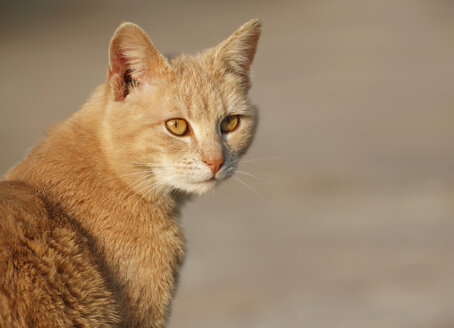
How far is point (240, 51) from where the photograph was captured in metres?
4.58

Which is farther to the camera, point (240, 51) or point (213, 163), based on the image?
point (240, 51)

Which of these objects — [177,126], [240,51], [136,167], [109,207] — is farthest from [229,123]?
[109,207]

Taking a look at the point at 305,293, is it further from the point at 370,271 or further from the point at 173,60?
the point at 173,60

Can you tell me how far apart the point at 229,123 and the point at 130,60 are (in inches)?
25.5

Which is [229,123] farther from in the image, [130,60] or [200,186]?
[130,60]

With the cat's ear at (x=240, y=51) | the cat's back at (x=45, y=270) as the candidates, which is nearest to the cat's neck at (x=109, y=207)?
the cat's back at (x=45, y=270)

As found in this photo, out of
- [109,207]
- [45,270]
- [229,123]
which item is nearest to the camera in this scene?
[45,270]

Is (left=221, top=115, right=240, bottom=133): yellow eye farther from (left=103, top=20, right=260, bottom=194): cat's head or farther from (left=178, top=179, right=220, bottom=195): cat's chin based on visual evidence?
(left=178, top=179, right=220, bottom=195): cat's chin

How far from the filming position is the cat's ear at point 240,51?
4.48 meters

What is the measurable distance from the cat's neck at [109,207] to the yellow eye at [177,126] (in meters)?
0.36

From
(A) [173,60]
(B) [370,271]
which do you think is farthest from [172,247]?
(B) [370,271]

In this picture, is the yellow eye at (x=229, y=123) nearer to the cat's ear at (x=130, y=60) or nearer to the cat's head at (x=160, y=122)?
the cat's head at (x=160, y=122)

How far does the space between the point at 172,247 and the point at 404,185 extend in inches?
217

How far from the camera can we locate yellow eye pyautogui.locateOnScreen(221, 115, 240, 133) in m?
4.34
